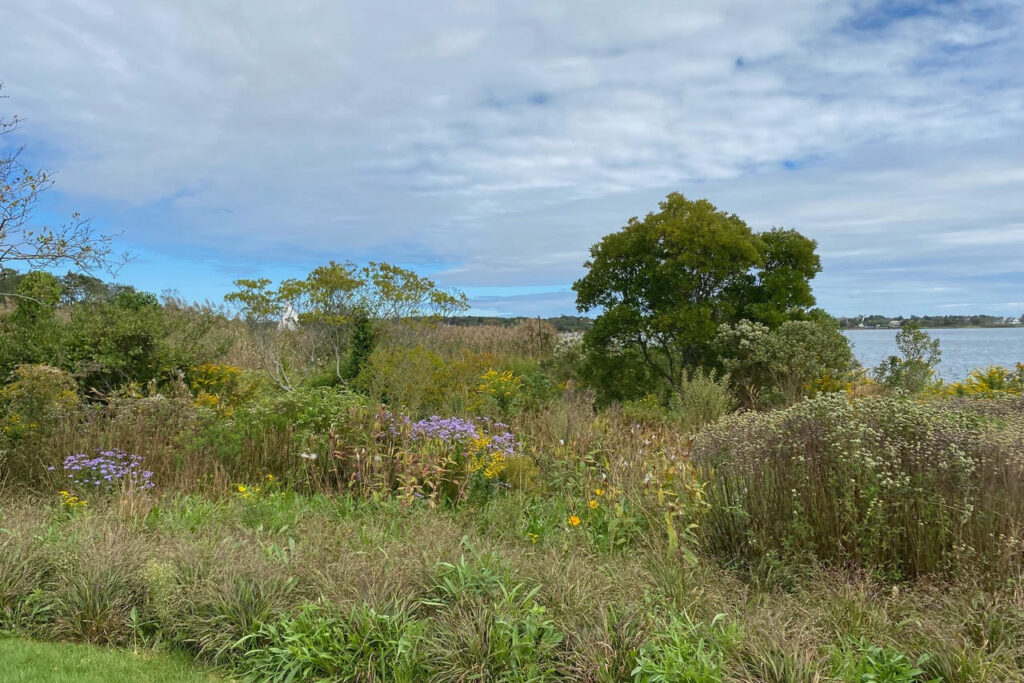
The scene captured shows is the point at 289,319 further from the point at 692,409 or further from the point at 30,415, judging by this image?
the point at 692,409

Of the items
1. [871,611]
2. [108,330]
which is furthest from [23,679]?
[108,330]

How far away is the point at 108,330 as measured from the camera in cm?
898

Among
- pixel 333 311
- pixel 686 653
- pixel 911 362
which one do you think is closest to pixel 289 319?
pixel 333 311

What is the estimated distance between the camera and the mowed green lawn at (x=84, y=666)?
10.2 ft

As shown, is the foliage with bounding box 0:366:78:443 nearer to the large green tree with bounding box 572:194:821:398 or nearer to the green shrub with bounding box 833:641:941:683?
the green shrub with bounding box 833:641:941:683

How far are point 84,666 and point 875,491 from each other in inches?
154

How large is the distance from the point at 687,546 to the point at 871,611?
3.85 ft

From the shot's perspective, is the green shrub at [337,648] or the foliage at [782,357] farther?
the foliage at [782,357]

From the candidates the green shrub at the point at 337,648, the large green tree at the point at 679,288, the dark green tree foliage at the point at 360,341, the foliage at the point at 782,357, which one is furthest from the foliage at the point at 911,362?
the green shrub at the point at 337,648

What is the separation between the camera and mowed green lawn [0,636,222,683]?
10.2ft

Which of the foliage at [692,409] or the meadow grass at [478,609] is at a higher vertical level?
the foliage at [692,409]

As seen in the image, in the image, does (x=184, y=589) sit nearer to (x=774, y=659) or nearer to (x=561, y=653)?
(x=561, y=653)

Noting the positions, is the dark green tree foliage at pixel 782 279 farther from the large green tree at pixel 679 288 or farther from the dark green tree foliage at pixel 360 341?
the dark green tree foliage at pixel 360 341

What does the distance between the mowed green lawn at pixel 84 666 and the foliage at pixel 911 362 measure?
33.9 ft
